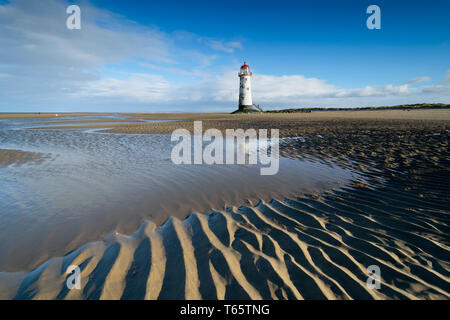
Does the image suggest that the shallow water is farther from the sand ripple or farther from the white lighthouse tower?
the white lighthouse tower

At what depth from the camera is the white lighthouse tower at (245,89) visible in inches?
1833

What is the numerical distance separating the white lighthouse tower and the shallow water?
139 feet

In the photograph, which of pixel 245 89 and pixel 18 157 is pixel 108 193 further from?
pixel 245 89

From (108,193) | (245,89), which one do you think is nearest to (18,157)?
(108,193)

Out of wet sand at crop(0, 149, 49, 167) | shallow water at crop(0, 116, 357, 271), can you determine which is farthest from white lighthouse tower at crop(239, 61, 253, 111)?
wet sand at crop(0, 149, 49, 167)

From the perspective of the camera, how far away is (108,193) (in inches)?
211

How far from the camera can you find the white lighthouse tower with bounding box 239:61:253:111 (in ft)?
153

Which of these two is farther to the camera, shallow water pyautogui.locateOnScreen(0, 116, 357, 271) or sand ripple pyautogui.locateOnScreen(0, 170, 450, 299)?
shallow water pyautogui.locateOnScreen(0, 116, 357, 271)

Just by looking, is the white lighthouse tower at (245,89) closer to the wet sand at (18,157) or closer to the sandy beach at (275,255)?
the wet sand at (18,157)

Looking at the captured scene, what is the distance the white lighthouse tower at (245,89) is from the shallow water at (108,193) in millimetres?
42332

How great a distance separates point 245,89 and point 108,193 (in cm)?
4647

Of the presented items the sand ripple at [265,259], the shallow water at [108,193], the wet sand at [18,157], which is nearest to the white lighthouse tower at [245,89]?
the shallow water at [108,193]
